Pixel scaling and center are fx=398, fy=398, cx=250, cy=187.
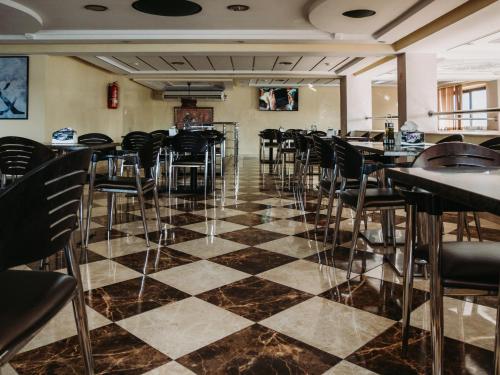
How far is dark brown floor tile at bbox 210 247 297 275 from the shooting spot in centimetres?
251

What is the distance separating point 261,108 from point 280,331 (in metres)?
13.6

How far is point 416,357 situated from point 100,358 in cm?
117

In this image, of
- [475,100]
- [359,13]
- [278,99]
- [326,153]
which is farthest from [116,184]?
[475,100]

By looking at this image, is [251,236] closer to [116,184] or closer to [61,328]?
[116,184]

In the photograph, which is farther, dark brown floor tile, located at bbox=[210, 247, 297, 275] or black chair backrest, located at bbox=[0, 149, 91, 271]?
dark brown floor tile, located at bbox=[210, 247, 297, 275]

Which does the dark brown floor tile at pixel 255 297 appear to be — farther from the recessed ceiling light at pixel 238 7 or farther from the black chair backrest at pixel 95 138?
the recessed ceiling light at pixel 238 7

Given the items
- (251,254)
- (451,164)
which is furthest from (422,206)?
(251,254)

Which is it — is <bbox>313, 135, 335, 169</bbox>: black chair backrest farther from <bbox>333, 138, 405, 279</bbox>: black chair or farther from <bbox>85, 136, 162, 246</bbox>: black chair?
<bbox>85, 136, 162, 246</bbox>: black chair

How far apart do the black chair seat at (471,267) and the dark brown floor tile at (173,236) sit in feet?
7.41

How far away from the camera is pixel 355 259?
2.69 m

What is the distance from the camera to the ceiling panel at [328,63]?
29.2 feet

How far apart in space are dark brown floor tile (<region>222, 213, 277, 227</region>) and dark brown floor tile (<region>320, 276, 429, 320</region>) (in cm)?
161

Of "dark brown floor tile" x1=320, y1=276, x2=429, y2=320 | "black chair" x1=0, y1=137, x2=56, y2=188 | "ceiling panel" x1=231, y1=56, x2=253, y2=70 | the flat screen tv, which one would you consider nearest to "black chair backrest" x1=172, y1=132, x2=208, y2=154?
"black chair" x1=0, y1=137, x2=56, y2=188

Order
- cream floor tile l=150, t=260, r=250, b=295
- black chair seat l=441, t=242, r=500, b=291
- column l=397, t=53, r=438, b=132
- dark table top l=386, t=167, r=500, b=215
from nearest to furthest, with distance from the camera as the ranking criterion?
dark table top l=386, t=167, r=500, b=215 → black chair seat l=441, t=242, r=500, b=291 → cream floor tile l=150, t=260, r=250, b=295 → column l=397, t=53, r=438, b=132
